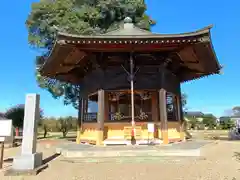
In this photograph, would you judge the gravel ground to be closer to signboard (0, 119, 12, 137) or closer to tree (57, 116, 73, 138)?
signboard (0, 119, 12, 137)

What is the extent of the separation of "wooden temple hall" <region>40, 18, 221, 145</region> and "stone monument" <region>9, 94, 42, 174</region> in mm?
2572

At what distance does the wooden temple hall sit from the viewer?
26.9 ft

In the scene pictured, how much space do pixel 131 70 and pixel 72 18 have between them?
9.92m

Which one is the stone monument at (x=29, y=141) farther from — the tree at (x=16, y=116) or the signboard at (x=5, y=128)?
the tree at (x=16, y=116)

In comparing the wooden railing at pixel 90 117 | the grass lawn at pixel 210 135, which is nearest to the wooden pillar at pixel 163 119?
the wooden railing at pixel 90 117

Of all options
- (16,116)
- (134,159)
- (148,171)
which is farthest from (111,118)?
(16,116)

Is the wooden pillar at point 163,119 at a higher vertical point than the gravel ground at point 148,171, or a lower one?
higher

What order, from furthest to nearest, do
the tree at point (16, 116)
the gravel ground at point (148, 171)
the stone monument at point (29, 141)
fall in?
the tree at point (16, 116), the stone monument at point (29, 141), the gravel ground at point (148, 171)

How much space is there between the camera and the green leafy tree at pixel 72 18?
16.8 m

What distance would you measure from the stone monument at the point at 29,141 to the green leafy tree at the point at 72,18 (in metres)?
10.5

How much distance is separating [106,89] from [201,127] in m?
43.3

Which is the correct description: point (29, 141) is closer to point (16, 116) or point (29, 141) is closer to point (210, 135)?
point (16, 116)

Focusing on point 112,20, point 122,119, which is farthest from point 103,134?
point 112,20

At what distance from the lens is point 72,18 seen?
16.8 meters
